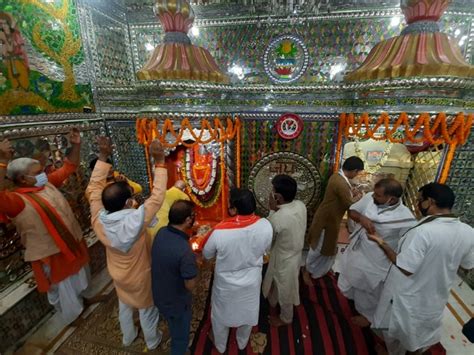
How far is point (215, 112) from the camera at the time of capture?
2.97 m

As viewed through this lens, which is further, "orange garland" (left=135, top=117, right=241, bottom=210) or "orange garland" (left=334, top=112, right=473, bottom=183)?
"orange garland" (left=135, top=117, right=241, bottom=210)

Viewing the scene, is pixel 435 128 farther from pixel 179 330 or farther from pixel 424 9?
pixel 179 330

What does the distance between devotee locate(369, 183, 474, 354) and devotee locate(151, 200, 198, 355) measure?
1552mm

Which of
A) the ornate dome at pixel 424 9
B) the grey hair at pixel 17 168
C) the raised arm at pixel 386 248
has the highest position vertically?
the ornate dome at pixel 424 9

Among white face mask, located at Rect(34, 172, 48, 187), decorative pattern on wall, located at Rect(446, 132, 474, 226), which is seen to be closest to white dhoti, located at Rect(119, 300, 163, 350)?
white face mask, located at Rect(34, 172, 48, 187)

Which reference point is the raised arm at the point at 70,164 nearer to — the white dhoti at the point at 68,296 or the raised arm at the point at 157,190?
the white dhoti at the point at 68,296

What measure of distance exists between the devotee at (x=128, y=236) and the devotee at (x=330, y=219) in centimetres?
186

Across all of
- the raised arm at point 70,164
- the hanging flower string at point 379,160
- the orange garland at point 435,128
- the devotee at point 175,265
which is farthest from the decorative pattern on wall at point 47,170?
the hanging flower string at point 379,160

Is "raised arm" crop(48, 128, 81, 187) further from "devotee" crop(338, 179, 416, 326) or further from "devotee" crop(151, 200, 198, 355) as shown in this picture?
"devotee" crop(338, 179, 416, 326)

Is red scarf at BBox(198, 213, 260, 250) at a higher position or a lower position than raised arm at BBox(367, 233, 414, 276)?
higher

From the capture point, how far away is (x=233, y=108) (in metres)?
3.26

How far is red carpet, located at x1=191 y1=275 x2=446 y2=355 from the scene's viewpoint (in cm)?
211

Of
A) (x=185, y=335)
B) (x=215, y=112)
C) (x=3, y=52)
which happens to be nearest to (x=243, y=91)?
(x=215, y=112)

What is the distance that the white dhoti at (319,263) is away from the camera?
9.36 ft
